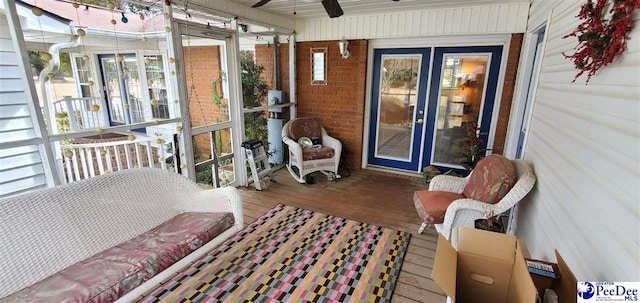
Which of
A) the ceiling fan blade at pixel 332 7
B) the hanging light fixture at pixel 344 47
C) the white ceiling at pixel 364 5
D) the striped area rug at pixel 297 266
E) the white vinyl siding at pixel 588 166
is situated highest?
the white ceiling at pixel 364 5

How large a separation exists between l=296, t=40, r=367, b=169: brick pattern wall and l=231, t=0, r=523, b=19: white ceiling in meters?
0.57

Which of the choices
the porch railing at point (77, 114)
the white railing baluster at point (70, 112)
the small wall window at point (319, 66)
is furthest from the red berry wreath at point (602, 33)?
the small wall window at point (319, 66)

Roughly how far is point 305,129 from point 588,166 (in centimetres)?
355

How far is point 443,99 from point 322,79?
189cm

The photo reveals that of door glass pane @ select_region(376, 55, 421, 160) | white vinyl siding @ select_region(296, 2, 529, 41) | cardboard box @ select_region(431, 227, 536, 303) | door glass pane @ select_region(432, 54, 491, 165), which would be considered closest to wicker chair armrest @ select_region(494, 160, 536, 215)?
cardboard box @ select_region(431, 227, 536, 303)

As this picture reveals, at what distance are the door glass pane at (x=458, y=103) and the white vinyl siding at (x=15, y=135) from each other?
4.37m

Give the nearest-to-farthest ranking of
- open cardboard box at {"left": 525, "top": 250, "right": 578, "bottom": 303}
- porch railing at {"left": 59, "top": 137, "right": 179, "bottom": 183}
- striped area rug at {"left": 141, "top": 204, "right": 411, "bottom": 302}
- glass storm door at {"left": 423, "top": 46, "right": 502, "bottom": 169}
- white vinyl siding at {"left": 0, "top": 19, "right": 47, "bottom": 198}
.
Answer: open cardboard box at {"left": 525, "top": 250, "right": 578, "bottom": 303}
white vinyl siding at {"left": 0, "top": 19, "right": 47, "bottom": 198}
striped area rug at {"left": 141, "top": 204, "right": 411, "bottom": 302}
porch railing at {"left": 59, "top": 137, "right": 179, "bottom": 183}
glass storm door at {"left": 423, "top": 46, "right": 502, "bottom": 169}

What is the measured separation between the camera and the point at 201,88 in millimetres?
3721

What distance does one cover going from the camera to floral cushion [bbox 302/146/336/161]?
410cm

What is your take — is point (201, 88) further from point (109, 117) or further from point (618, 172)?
point (618, 172)

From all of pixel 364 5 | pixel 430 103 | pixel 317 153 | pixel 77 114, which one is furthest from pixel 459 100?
pixel 77 114

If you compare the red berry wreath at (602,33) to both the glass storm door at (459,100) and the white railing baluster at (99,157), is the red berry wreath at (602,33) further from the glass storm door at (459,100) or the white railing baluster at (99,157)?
the white railing baluster at (99,157)

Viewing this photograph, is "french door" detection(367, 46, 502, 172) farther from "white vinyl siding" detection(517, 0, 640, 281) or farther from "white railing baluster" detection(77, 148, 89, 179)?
"white railing baluster" detection(77, 148, 89, 179)

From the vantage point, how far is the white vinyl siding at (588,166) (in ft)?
3.30
